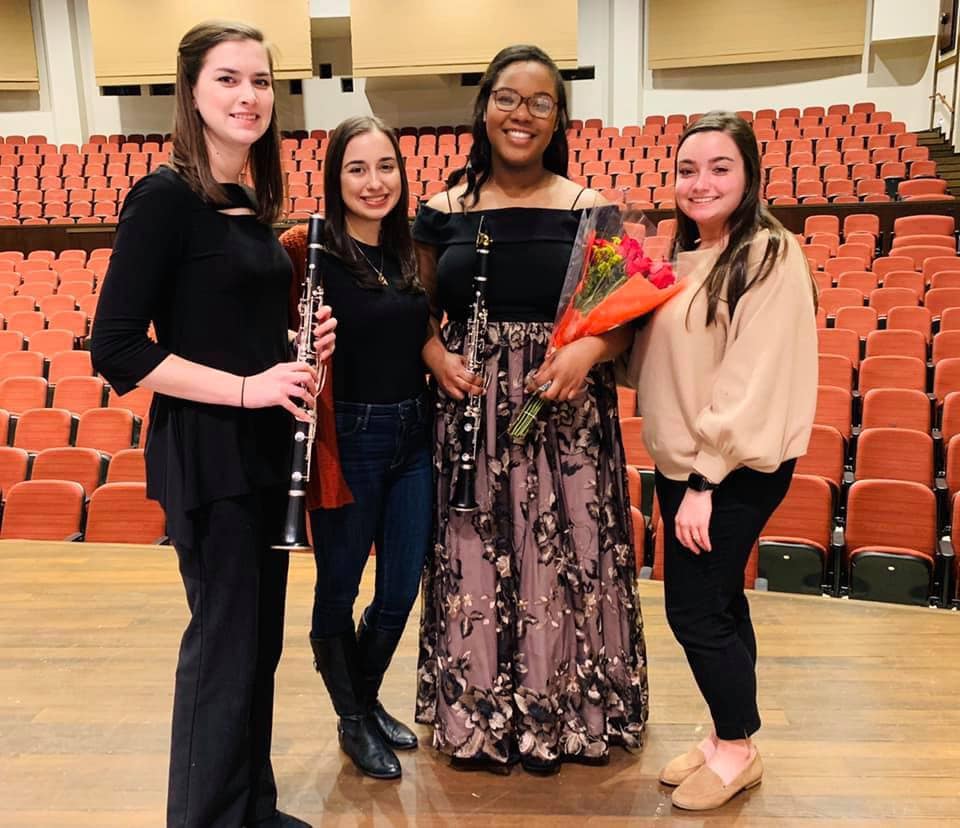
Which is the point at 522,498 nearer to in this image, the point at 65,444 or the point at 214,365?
the point at 214,365

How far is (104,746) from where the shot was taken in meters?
1.84

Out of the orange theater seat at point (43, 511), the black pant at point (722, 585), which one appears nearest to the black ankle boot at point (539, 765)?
the black pant at point (722, 585)

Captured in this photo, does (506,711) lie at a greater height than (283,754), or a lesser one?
greater

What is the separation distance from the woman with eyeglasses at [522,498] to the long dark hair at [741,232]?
0.77 feet

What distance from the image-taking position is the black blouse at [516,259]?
1.55 meters

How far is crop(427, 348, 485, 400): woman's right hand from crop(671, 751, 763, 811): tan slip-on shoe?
35.2 inches

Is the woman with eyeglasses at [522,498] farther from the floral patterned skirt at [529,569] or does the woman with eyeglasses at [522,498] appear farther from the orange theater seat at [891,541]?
the orange theater seat at [891,541]

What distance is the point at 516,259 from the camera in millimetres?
1554

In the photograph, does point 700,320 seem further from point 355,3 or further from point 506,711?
point 355,3

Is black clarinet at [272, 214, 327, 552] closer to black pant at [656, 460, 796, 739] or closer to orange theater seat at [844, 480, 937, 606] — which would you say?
black pant at [656, 460, 796, 739]

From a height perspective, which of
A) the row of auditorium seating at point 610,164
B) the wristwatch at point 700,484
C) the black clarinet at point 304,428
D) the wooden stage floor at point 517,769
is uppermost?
the row of auditorium seating at point 610,164

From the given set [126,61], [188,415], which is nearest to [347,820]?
[188,415]

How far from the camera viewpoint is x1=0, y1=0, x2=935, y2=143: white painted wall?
10.9 meters

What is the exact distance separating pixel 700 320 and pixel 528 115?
50cm
